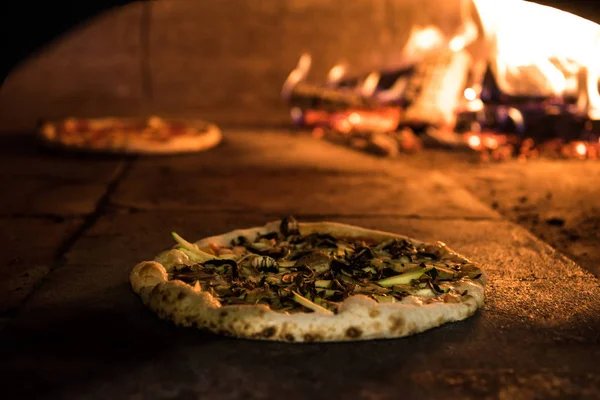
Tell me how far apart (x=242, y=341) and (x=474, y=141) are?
5293 mm

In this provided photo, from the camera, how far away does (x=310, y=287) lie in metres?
2.90

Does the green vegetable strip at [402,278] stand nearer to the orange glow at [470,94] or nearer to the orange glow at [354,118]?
the orange glow at [470,94]

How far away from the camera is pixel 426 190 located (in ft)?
17.7

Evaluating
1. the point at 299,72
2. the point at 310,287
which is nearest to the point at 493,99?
the point at 299,72

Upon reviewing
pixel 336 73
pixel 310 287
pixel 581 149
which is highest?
pixel 336 73

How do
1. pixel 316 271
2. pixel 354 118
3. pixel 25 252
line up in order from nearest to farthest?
pixel 316 271 < pixel 25 252 < pixel 354 118

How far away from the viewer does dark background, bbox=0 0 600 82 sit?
3.11 m

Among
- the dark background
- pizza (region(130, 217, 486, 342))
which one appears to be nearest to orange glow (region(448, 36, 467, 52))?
the dark background

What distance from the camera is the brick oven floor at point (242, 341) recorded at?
7.72ft

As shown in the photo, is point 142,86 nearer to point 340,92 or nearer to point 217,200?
point 340,92

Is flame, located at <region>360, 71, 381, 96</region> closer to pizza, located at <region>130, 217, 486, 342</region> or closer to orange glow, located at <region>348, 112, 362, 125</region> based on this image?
orange glow, located at <region>348, 112, 362, 125</region>

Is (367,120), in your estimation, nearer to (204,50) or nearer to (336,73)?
(336,73)

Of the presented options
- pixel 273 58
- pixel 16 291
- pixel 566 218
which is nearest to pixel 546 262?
pixel 566 218

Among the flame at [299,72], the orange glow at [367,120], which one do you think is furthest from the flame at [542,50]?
the flame at [299,72]
